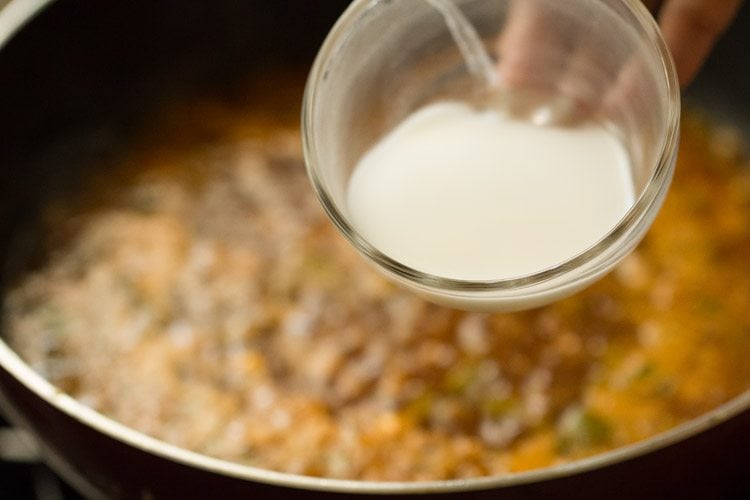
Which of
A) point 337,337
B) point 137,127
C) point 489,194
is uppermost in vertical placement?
point 489,194

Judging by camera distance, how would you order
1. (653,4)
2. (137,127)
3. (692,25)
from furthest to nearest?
(137,127)
(653,4)
(692,25)

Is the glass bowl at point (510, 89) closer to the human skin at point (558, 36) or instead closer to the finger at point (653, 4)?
the human skin at point (558, 36)

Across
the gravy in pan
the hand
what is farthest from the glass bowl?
the gravy in pan

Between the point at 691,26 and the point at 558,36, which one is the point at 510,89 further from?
the point at 691,26

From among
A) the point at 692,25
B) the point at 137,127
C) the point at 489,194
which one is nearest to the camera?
the point at 489,194

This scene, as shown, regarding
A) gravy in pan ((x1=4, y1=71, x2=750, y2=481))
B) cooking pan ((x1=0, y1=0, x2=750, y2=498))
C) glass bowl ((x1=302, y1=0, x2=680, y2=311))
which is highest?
glass bowl ((x1=302, y1=0, x2=680, y2=311))

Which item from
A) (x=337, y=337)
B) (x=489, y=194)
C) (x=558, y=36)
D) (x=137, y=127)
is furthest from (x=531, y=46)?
(x=137, y=127)

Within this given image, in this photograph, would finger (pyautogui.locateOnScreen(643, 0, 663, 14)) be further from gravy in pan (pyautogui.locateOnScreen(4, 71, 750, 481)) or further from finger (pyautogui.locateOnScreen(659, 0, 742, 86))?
gravy in pan (pyautogui.locateOnScreen(4, 71, 750, 481))

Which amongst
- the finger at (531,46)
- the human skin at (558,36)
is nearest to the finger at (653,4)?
the human skin at (558,36)
